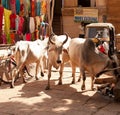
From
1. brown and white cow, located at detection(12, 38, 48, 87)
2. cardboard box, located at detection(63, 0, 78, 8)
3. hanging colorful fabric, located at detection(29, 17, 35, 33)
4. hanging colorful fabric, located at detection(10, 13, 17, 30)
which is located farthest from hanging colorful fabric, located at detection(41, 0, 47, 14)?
cardboard box, located at detection(63, 0, 78, 8)

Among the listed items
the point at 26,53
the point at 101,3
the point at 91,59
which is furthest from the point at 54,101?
the point at 101,3

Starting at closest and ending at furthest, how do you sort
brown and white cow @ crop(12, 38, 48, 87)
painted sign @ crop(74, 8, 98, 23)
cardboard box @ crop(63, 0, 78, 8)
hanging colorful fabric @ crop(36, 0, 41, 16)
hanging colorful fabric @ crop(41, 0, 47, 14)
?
brown and white cow @ crop(12, 38, 48, 87), hanging colorful fabric @ crop(36, 0, 41, 16), hanging colorful fabric @ crop(41, 0, 47, 14), painted sign @ crop(74, 8, 98, 23), cardboard box @ crop(63, 0, 78, 8)

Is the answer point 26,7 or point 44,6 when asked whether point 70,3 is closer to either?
point 44,6

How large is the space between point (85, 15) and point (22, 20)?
445 inches

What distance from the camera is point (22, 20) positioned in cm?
1311

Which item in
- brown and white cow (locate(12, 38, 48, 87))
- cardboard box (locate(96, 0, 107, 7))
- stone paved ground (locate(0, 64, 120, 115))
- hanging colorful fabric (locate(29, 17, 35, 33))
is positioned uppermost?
cardboard box (locate(96, 0, 107, 7))

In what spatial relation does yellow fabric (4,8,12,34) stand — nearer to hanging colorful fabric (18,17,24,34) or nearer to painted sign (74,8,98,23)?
hanging colorful fabric (18,17,24,34)

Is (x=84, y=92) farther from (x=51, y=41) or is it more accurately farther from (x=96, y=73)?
(x=51, y=41)

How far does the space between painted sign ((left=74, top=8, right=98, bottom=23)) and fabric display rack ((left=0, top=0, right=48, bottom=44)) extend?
25.7 feet

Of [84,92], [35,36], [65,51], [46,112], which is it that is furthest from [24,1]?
[46,112]

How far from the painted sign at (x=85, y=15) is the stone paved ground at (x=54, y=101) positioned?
1335cm

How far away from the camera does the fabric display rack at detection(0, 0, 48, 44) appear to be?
12.0 meters

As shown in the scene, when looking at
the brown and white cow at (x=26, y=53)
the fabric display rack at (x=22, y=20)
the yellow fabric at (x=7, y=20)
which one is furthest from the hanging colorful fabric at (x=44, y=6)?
the brown and white cow at (x=26, y=53)

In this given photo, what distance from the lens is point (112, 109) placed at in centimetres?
777
